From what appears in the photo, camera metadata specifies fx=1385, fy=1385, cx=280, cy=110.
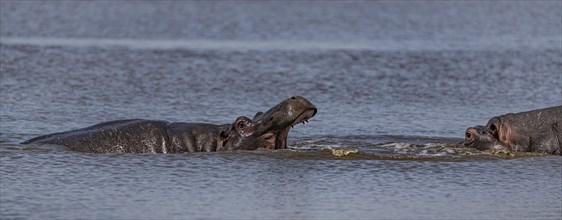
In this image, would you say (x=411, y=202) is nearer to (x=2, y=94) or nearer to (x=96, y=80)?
(x=2, y=94)

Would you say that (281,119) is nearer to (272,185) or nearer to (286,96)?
(272,185)

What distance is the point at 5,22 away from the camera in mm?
28469

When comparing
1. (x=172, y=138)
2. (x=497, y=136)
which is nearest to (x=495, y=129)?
(x=497, y=136)

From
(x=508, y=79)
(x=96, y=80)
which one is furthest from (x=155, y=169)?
(x=508, y=79)

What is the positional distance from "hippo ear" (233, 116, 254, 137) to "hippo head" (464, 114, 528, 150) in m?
1.99

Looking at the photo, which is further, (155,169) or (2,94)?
(2,94)

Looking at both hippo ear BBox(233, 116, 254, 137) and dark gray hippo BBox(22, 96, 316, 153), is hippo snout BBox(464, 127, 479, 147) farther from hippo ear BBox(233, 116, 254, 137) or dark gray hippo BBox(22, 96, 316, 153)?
hippo ear BBox(233, 116, 254, 137)

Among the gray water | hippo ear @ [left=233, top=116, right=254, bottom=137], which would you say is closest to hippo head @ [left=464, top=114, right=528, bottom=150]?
the gray water

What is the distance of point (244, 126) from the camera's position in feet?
38.3

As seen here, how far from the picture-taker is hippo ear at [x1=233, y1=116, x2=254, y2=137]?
11578 millimetres

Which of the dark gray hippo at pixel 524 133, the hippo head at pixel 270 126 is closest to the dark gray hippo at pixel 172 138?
the hippo head at pixel 270 126

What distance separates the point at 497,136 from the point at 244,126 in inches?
90.1

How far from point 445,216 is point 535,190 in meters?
1.43

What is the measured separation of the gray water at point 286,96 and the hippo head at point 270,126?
18 centimetres
